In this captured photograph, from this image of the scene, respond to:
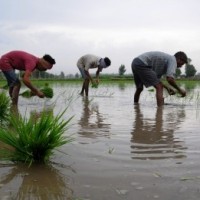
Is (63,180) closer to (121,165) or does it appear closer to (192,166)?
(121,165)

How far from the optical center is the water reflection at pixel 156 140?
2967mm

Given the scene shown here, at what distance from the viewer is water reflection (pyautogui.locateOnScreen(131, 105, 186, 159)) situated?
297 cm

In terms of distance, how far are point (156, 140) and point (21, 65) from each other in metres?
4.16

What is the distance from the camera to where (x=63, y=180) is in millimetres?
2322

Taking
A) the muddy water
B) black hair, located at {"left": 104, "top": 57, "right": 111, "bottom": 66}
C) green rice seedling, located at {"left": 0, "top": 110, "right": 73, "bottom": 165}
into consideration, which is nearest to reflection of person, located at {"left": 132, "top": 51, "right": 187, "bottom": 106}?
black hair, located at {"left": 104, "top": 57, "right": 111, "bottom": 66}

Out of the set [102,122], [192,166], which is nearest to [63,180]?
[192,166]

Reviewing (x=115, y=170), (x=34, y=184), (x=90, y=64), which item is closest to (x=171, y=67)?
(x=90, y=64)

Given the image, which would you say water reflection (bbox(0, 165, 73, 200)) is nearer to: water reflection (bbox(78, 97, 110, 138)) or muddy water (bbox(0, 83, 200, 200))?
Answer: muddy water (bbox(0, 83, 200, 200))

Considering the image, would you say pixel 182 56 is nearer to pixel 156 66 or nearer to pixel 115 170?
pixel 156 66

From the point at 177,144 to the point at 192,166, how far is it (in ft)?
2.46

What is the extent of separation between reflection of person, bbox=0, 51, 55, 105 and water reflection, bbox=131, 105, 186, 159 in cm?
218

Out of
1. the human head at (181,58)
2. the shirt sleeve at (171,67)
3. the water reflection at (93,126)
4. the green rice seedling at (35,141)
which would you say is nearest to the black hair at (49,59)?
the water reflection at (93,126)

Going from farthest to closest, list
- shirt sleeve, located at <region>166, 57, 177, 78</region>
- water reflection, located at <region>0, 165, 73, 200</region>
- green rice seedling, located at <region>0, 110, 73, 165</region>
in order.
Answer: shirt sleeve, located at <region>166, 57, 177, 78</region>
green rice seedling, located at <region>0, 110, 73, 165</region>
water reflection, located at <region>0, 165, 73, 200</region>

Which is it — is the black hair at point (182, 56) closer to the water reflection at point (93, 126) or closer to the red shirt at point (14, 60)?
the water reflection at point (93, 126)
